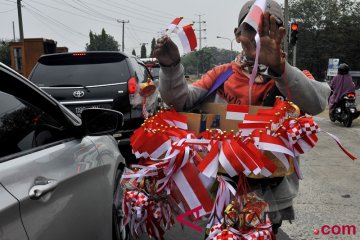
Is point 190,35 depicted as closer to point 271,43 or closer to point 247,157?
point 271,43

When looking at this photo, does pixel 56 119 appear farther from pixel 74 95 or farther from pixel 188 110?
pixel 74 95

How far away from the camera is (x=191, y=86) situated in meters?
2.32

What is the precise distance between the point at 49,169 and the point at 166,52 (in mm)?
765

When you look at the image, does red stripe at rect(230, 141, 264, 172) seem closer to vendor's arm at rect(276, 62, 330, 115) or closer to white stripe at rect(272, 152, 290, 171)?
white stripe at rect(272, 152, 290, 171)

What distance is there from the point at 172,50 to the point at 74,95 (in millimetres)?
4199

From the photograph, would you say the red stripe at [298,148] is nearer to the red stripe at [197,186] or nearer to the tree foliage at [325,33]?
the red stripe at [197,186]

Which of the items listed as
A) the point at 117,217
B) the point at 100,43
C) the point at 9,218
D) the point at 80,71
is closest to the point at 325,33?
the point at 100,43

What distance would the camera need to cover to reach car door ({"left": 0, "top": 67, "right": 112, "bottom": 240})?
5.33 ft

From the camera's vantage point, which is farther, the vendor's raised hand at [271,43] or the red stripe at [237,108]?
the red stripe at [237,108]

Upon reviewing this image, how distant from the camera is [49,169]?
1.88m

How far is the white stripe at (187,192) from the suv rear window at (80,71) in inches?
171

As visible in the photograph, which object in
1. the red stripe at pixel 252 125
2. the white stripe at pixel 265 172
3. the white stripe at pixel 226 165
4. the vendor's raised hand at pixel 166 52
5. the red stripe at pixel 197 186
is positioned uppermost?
the vendor's raised hand at pixel 166 52

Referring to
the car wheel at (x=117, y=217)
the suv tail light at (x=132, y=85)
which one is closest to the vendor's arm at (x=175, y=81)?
the car wheel at (x=117, y=217)

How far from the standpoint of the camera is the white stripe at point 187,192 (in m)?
1.94
